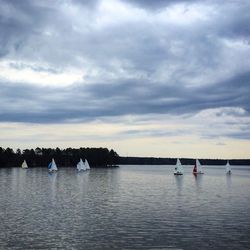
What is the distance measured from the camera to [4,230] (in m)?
37.1

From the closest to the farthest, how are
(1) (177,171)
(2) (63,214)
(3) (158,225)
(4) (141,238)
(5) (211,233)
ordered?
(4) (141,238) < (5) (211,233) < (3) (158,225) < (2) (63,214) < (1) (177,171)

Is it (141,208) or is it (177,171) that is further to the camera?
(177,171)

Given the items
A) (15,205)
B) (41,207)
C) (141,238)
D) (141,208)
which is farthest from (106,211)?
(141,238)

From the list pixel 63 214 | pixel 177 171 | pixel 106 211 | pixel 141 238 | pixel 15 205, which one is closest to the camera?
pixel 141 238

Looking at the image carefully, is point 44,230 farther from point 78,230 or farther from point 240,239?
point 240,239

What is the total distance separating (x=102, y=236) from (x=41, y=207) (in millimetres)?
20694

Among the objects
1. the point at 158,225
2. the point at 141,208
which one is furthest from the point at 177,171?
the point at 158,225

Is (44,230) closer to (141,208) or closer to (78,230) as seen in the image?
(78,230)

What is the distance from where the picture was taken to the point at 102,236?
35375 mm

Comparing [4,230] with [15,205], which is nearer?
[4,230]

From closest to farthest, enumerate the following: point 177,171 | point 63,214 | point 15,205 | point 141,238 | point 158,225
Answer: point 141,238 < point 158,225 < point 63,214 < point 15,205 < point 177,171

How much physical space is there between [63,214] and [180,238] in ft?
57.1

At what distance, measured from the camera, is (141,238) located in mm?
A: 34344

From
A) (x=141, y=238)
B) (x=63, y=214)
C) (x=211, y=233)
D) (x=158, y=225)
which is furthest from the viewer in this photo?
(x=63, y=214)
